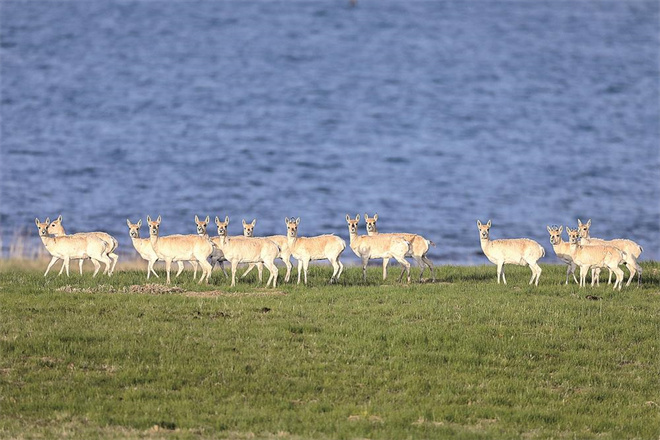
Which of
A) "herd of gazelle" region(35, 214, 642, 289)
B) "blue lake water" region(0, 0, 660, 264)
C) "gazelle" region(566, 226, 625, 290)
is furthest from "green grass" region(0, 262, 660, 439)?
"blue lake water" region(0, 0, 660, 264)

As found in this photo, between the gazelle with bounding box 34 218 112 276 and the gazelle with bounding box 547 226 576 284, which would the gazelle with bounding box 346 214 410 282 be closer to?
the gazelle with bounding box 547 226 576 284

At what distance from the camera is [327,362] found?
22.4 metres

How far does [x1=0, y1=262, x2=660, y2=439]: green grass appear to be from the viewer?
65.1ft

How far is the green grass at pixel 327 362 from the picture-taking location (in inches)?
781

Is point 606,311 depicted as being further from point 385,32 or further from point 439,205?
point 385,32

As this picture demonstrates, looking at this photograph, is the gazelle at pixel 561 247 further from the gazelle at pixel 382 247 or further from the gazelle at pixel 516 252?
the gazelle at pixel 382 247

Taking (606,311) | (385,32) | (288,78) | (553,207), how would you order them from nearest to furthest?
(606,311)
(553,207)
(288,78)
(385,32)

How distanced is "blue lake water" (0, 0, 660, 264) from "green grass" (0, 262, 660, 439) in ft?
72.8

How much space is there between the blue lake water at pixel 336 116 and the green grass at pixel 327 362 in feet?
72.8

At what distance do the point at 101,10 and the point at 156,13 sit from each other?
241 inches

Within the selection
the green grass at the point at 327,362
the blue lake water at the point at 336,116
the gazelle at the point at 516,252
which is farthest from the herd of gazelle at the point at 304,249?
the blue lake water at the point at 336,116

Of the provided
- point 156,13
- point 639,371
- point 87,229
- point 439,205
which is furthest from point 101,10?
point 639,371

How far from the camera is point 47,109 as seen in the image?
89.6 metres

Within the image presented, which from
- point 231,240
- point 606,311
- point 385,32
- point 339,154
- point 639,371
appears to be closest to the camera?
point 639,371
